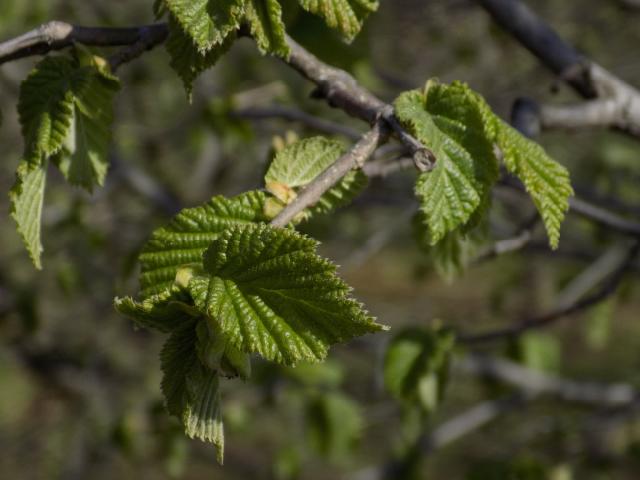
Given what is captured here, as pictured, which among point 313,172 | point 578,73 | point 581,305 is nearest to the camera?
point 313,172

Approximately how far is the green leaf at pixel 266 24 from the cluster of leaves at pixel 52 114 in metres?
0.23

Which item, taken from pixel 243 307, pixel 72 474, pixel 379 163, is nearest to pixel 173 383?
pixel 243 307

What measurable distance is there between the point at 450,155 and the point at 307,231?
157 centimetres

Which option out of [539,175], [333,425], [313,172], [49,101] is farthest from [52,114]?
[333,425]

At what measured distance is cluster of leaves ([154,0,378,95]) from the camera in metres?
0.95

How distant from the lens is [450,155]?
1.05 m

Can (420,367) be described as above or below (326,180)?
below

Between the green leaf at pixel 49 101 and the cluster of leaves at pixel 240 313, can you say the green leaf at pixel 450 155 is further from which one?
the green leaf at pixel 49 101

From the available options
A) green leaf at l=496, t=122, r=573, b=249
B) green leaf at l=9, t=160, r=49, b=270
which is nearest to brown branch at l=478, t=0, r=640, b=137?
green leaf at l=496, t=122, r=573, b=249

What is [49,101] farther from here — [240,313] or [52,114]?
[240,313]

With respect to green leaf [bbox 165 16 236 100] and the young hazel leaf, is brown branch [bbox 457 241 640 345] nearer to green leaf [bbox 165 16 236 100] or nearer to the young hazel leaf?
the young hazel leaf

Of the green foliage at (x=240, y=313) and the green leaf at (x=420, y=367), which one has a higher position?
the green foliage at (x=240, y=313)

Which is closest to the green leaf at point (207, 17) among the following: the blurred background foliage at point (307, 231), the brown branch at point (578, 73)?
the blurred background foliage at point (307, 231)

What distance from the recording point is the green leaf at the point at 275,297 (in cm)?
85
